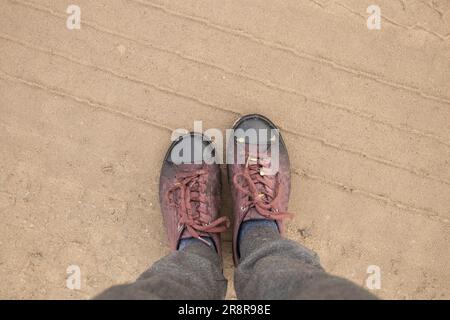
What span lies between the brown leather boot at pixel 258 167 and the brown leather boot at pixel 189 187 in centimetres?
6

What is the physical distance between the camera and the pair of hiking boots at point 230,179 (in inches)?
52.1

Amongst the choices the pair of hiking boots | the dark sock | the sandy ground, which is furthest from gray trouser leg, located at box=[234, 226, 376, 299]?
the sandy ground

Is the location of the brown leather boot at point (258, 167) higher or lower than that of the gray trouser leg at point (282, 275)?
higher

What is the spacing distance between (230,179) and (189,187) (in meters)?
0.14

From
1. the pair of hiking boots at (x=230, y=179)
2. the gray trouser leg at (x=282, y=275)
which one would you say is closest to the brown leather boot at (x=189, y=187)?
the pair of hiking boots at (x=230, y=179)

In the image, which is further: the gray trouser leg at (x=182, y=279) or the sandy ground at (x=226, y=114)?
the sandy ground at (x=226, y=114)

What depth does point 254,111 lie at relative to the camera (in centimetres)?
138

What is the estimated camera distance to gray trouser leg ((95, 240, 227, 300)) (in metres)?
0.84

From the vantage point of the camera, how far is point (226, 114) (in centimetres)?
138

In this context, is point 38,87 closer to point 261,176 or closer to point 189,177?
point 189,177

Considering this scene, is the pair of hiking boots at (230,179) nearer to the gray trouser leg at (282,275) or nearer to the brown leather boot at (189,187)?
the brown leather boot at (189,187)

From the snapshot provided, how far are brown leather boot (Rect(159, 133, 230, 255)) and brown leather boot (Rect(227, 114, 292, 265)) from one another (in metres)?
0.06

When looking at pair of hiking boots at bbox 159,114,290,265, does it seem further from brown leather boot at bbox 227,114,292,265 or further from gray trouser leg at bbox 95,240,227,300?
gray trouser leg at bbox 95,240,227,300

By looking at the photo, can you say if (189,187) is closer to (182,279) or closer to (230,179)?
(230,179)
